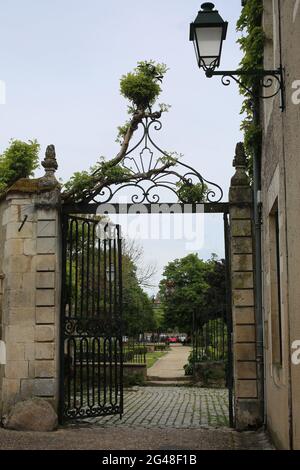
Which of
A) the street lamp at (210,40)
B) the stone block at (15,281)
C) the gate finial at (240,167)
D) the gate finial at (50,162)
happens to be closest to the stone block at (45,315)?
the stone block at (15,281)

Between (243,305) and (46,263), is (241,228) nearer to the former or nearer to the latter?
(243,305)

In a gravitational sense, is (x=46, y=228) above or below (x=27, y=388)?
above

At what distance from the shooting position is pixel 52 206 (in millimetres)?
9570

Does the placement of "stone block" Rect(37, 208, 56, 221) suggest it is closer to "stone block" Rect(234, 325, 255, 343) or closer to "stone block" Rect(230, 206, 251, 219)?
"stone block" Rect(230, 206, 251, 219)

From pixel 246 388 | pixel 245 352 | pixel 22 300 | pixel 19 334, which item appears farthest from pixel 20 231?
pixel 246 388

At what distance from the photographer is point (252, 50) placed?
8.75 metres

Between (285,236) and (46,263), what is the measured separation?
15.0 feet

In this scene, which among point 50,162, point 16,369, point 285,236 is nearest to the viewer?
point 285,236

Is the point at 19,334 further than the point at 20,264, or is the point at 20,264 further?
the point at 20,264

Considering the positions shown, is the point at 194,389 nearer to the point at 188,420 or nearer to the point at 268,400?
the point at 188,420

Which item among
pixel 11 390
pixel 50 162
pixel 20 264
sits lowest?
pixel 11 390

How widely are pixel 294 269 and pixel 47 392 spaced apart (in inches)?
194

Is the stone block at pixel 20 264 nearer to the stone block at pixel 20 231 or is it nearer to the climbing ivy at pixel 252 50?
the stone block at pixel 20 231
